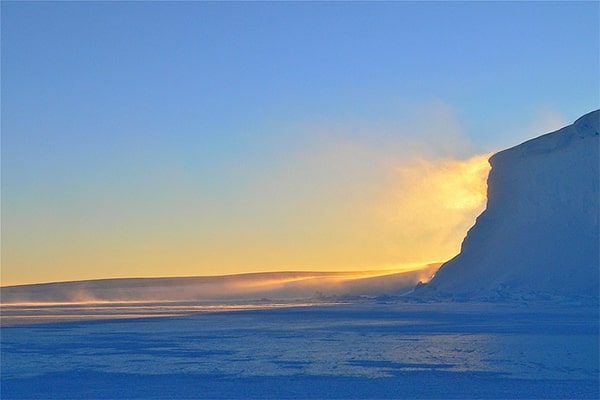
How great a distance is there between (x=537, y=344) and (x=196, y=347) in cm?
606

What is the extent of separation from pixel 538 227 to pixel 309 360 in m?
25.7

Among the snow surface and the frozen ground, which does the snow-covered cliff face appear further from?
the frozen ground

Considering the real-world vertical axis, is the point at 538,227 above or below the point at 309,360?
above

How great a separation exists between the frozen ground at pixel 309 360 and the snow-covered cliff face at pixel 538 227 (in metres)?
13.0

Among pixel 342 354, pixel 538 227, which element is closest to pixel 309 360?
pixel 342 354

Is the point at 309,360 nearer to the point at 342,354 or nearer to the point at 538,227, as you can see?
the point at 342,354

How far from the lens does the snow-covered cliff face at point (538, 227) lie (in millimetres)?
33000

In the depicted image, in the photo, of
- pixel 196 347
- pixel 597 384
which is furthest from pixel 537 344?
pixel 196 347

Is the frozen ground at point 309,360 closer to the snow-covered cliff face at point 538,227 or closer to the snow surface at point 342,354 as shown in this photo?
the snow surface at point 342,354

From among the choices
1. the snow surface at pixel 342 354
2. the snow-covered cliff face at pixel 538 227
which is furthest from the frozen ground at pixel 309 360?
the snow-covered cliff face at pixel 538 227

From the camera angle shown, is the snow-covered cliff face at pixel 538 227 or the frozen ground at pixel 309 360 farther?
the snow-covered cliff face at pixel 538 227

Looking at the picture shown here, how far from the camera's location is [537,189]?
37500 mm

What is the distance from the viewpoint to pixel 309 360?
12.6 metres

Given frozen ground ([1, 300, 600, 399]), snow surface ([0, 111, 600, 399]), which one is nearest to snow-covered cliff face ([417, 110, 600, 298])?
snow surface ([0, 111, 600, 399])
